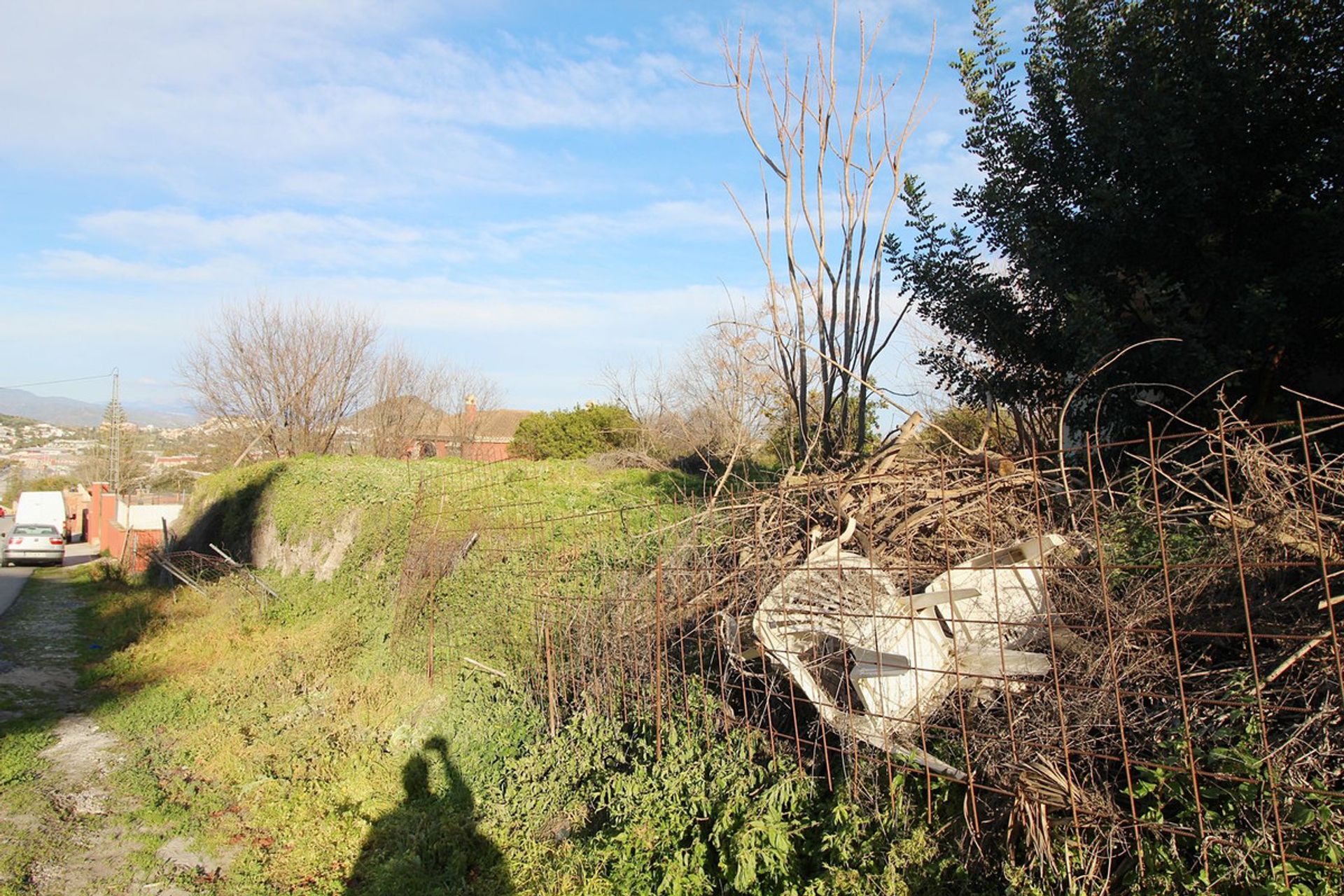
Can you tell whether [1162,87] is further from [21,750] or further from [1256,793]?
[21,750]

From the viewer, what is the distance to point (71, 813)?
22.1ft

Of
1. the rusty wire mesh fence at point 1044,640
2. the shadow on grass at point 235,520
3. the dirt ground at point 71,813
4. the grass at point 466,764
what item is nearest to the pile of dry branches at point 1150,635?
the rusty wire mesh fence at point 1044,640

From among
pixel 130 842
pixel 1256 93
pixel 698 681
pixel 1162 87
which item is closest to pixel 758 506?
pixel 698 681

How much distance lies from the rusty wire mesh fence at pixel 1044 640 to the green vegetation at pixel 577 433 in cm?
1705

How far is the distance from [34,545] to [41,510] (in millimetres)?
2529

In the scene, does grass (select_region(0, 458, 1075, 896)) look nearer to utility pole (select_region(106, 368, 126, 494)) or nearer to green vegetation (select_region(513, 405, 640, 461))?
green vegetation (select_region(513, 405, 640, 461))

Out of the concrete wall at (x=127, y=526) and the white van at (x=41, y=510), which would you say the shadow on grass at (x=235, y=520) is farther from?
the white van at (x=41, y=510)

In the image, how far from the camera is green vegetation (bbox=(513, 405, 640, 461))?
2342 cm

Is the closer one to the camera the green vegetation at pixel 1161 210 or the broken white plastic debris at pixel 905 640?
the broken white plastic debris at pixel 905 640

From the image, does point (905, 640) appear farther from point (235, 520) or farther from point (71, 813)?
point (235, 520)

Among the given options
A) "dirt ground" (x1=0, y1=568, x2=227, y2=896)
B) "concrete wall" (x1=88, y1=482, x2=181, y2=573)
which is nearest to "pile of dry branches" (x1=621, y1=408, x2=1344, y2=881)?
"dirt ground" (x1=0, y1=568, x2=227, y2=896)

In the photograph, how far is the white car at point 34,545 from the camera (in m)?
30.4

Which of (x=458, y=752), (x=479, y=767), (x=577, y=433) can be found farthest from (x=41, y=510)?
(x=479, y=767)

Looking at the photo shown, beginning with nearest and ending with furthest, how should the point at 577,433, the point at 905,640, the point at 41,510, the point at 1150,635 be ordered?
the point at 1150,635 → the point at 905,640 → the point at 577,433 → the point at 41,510
